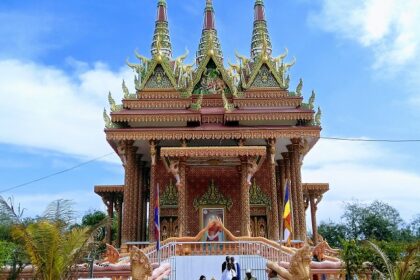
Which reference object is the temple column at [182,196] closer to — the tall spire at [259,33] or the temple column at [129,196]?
the temple column at [129,196]

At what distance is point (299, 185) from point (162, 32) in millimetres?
11793

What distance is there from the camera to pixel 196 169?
65.9 feet

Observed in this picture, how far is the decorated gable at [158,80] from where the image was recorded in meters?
21.4

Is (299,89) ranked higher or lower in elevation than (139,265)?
higher

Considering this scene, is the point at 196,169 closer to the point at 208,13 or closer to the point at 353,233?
the point at 208,13

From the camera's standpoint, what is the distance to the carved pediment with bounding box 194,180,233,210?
19656 mm

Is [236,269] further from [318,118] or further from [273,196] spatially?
[318,118]

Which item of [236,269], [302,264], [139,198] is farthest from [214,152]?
[302,264]

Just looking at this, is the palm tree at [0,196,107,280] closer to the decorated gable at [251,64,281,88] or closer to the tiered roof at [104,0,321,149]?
the tiered roof at [104,0,321,149]

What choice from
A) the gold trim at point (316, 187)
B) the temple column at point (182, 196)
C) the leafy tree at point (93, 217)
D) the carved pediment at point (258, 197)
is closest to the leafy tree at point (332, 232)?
the leafy tree at point (93, 217)

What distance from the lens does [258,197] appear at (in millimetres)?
20000

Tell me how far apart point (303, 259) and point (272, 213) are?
1144 cm

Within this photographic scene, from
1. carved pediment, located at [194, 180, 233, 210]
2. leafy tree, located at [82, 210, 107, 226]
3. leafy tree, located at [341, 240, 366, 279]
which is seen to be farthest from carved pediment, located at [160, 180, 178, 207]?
leafy tree, located at [82, 210, 107, 226]

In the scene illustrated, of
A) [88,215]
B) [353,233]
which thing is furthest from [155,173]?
[353,233]
